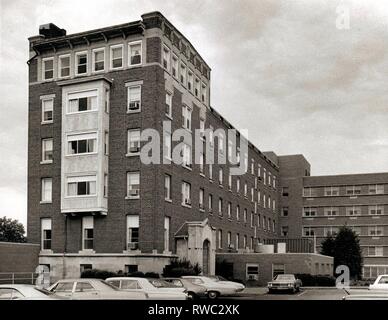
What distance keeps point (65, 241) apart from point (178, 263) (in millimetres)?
9283

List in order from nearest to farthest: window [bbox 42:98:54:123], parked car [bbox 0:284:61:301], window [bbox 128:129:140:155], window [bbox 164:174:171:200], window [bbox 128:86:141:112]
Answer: parked car [bbox 0:284:61:301]
window [bbox 128:129:140:155]
window [bbox 128:86:141:112]
window [bbox 164:174:171:200]
window [bbox 42:98:54:123]

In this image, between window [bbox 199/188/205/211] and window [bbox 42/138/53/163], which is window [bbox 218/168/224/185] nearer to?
window [bbox 199/188/205/211]

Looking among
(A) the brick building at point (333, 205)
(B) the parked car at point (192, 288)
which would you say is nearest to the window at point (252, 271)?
(B) the parked car at point (192, 288)

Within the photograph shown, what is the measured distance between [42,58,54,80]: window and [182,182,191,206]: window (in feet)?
48.0

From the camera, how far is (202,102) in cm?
5162

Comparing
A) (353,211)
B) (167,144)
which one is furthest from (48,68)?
(353,211)

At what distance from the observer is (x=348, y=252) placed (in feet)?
217

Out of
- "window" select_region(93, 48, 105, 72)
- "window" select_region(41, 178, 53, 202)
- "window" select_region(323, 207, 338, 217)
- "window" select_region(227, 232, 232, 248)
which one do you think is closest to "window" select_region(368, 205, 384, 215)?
"window" select_region(323, 207, 338, 217)

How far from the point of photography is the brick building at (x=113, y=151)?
A: 134 feet

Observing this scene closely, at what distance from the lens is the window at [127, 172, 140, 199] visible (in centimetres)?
4103

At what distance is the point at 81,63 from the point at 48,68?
3362mm

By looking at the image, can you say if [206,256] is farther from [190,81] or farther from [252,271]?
[190,81]
